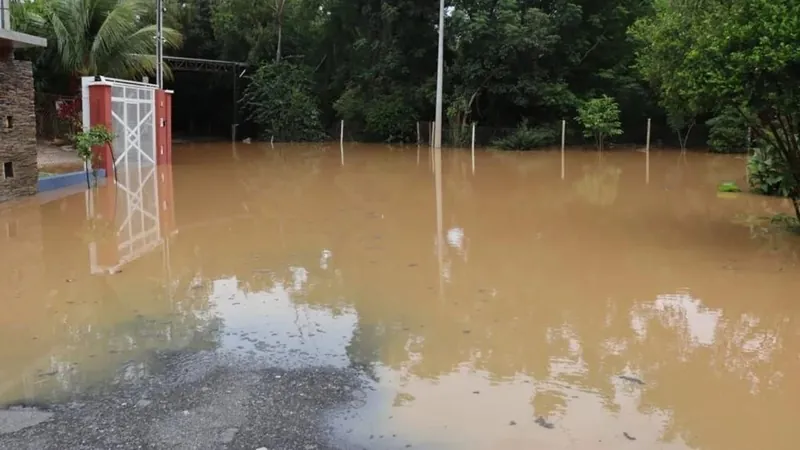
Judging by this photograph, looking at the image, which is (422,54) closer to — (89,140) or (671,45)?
(89,140)

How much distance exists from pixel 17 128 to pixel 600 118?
20.2 metres

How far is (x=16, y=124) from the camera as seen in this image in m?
11.8

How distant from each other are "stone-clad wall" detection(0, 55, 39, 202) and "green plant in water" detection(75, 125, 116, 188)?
1.27 m

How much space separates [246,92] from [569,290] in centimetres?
2817

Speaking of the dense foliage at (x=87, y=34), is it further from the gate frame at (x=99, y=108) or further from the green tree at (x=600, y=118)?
the green tree at (x=600, y=118)

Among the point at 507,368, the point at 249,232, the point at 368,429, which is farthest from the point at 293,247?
the point at 368,429

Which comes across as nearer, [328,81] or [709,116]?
[709,116]

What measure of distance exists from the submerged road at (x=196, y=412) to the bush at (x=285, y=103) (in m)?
27.7

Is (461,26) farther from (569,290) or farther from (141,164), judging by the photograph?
(569,290)

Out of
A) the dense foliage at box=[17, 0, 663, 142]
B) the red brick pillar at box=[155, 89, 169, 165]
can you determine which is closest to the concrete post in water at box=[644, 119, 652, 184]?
the dense foliage at box=[17, 0, 663, 142]

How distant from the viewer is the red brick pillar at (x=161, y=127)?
18781 millimetres

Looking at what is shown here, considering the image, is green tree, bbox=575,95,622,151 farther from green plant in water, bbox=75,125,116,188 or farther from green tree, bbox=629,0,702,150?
green plant in water, bbox=75,125,116,188

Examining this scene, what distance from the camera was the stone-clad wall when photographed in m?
11.6

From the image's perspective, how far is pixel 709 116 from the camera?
2797 centimetres
